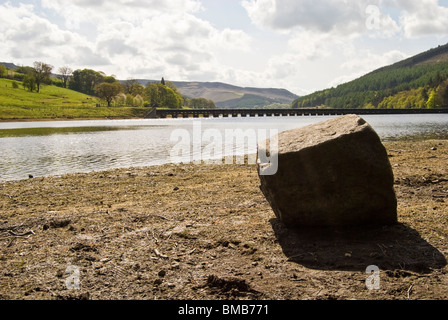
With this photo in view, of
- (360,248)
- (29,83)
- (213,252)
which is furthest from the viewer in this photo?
(29,83)

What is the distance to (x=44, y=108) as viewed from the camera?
13288cm

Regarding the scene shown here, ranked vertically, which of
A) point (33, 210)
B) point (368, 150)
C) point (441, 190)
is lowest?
point (33, 210)

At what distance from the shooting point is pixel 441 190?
34.0ft

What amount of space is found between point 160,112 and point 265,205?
152913mm

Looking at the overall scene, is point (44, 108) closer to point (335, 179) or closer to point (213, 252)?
point (213, 252)

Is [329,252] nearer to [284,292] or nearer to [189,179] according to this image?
[284,292]

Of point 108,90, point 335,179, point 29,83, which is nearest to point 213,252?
point 335,179

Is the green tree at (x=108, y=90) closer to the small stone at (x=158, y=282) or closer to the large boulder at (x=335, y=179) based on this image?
the large boulder at (x=335, y=179)

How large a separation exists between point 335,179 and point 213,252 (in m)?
2.83

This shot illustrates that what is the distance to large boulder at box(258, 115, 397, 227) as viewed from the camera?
6828 mm

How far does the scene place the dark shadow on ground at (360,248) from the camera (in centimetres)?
598

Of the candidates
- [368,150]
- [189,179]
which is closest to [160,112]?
[189,179]

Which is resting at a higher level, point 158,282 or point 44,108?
point 44,108

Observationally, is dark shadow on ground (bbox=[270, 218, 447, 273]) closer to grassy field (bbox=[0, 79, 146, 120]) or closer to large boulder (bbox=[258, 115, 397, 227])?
large boulder (bbox=[258, 115, 397, 227])
